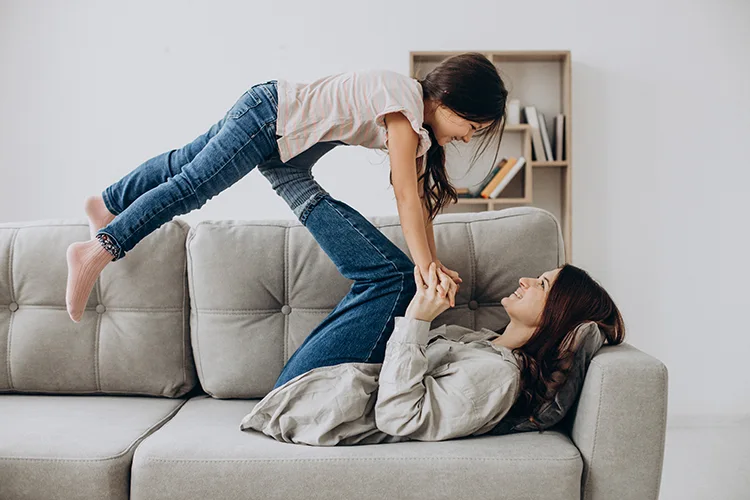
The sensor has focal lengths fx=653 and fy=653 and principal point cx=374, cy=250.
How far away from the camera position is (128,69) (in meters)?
3.45

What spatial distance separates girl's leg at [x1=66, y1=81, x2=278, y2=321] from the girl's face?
0.41 meters

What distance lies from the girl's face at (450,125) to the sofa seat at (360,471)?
2.52 ft

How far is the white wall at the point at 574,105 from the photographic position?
3385 millimetres

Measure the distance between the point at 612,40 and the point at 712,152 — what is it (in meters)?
0.78

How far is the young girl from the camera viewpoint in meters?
1.58

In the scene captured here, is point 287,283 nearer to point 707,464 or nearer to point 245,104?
point 245,104

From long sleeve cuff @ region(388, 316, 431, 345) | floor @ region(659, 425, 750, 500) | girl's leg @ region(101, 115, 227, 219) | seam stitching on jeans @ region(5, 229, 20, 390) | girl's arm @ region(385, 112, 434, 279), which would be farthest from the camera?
floor @ region(659, 425, 750, 500)

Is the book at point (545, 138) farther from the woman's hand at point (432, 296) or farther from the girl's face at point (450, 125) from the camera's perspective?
the woman's hand at point (432, 296)

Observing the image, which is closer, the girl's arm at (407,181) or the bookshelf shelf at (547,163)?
the girl's arm at (407,181)

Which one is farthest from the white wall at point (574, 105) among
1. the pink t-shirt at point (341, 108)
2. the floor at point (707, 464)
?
the pink t-shirt at point (341, 108)

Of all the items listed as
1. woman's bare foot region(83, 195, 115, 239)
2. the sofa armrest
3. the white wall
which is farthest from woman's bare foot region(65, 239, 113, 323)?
the white wall

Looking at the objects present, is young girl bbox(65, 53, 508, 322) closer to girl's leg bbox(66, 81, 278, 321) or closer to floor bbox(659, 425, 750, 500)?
girl's leg bbox(66, 81, 278, 321)

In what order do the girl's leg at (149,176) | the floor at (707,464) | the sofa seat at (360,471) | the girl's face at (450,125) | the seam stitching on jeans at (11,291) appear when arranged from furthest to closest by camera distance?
1. the floor at (707,464)
2. the seam stitching on jeans at (11,291)
3. the girl's leg at (149,176)
4. the girl's face at (450,125)
5. the sofa seat at (360,471)

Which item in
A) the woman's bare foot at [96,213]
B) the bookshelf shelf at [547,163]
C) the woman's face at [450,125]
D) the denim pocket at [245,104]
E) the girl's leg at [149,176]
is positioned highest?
the denim pocket at [245,104]
